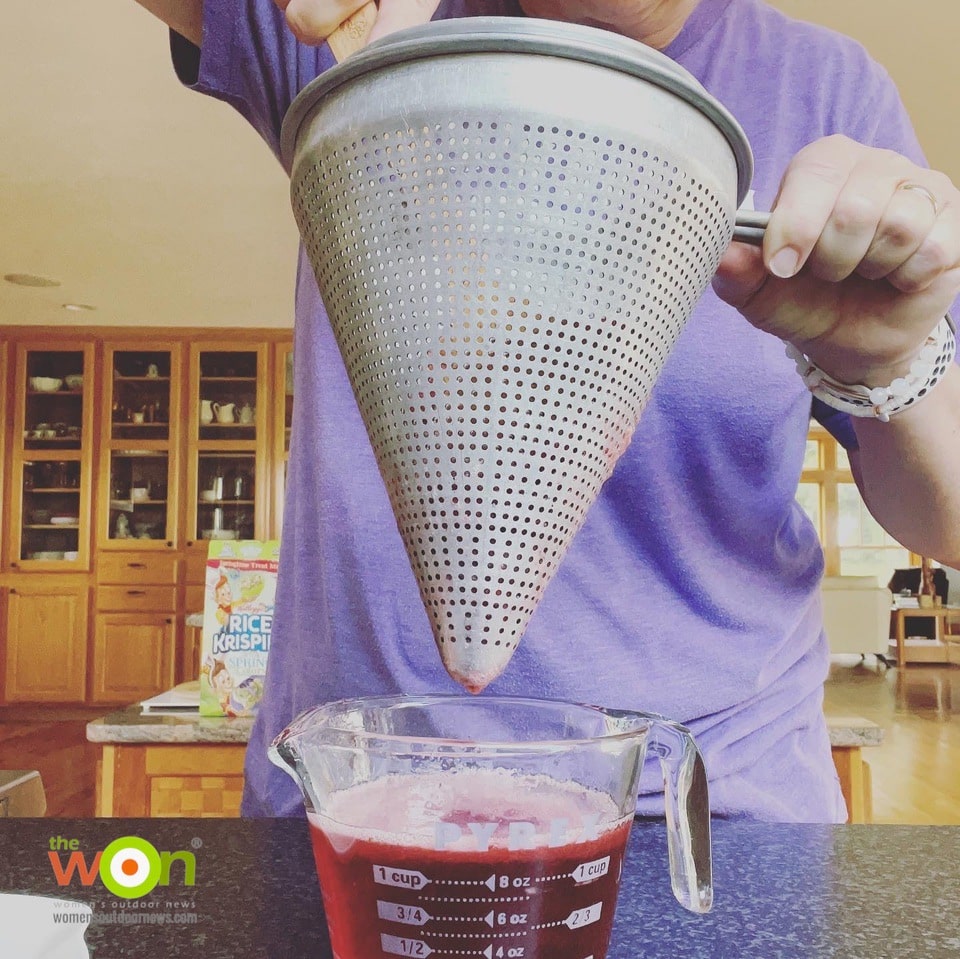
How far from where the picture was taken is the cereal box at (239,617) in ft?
4.53

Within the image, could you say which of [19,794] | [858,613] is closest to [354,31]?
[19,794]

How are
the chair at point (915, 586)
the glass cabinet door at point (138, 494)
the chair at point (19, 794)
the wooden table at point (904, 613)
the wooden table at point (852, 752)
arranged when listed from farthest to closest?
the chair at point (915, 586) < the wooden table at point (904, 613) < the glass cabinet door at point (138, 494) < the wooden table at point (852, 752) < the chair at point (19, 794)

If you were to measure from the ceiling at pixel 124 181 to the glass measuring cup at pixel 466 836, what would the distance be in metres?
2.10

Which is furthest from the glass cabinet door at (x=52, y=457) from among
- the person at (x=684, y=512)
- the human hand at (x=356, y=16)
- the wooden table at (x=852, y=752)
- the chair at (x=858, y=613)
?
the chair at (x=858, y=613)

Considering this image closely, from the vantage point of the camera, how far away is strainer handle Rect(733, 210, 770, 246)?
321 millimetres

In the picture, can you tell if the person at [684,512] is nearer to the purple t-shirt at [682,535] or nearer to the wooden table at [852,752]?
the purple t-shirt at [682,535]

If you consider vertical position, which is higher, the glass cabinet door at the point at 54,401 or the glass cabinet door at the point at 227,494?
the glass cabinet door at the point at 54,401

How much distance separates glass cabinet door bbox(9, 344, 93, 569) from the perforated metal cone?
4.82 m

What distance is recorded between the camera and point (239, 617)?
4.53 ft

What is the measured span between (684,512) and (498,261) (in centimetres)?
40

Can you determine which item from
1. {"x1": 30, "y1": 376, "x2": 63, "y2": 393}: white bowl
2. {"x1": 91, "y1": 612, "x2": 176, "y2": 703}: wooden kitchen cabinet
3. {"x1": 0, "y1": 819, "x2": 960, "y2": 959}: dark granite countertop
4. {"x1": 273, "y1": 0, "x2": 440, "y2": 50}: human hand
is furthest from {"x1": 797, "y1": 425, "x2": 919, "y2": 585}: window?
{"x1": 273, "y1": 0, "x2": 440, "y2": 50}: human hand

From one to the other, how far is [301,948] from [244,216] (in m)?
3.02

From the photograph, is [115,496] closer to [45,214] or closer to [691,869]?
[45,214]

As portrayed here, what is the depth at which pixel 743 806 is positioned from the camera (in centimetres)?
58
